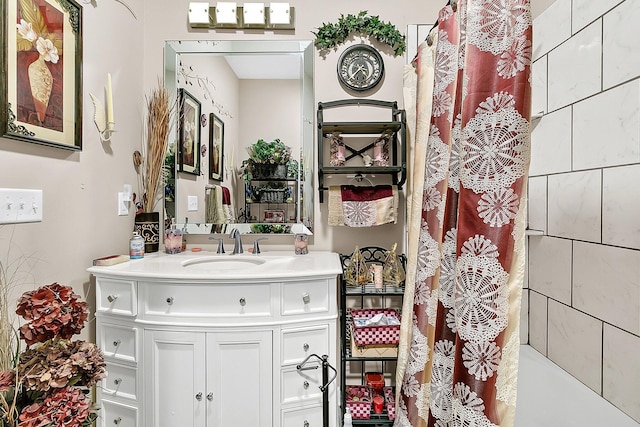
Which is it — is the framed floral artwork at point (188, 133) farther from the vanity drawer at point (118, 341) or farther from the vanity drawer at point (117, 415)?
the vanity drawer at point (117, 415)

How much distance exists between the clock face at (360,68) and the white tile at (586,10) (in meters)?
0.85

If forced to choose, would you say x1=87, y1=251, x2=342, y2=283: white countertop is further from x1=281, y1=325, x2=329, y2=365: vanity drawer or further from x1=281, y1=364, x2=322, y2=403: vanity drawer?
x1=281, y1=364, x2=322, y2=403: vanity drawer

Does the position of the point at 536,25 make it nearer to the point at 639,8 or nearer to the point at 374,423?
the point at 639,8

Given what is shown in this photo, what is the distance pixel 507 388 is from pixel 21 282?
149cm

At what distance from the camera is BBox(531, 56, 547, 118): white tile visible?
158 cm

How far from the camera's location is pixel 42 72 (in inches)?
50.7

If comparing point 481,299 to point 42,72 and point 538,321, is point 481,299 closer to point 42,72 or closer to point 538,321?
point 538,321

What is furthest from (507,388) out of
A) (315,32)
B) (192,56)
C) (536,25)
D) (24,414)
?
(192,56)

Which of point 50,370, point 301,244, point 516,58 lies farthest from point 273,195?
point 516,58

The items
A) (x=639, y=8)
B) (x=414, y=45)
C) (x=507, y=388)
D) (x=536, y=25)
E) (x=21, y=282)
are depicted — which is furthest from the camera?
(x=414, y=45)

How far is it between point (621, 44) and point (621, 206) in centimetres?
51

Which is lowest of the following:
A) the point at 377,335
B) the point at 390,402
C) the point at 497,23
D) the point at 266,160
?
the point at 390,402

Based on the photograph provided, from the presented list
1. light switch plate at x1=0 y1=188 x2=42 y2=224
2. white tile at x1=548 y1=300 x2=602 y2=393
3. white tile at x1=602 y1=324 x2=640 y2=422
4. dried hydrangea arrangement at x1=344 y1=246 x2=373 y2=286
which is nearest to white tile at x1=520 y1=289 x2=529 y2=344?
white tile at x1=548 y1=300 x2=602 y2=393

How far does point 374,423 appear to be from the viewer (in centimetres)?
169
